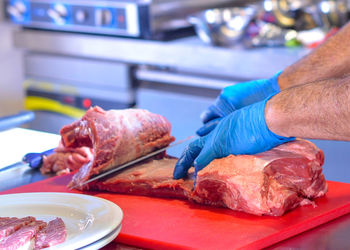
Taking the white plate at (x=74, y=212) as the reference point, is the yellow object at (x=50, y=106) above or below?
below

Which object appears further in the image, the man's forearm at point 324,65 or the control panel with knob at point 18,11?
the control panel with knob at point 18,11

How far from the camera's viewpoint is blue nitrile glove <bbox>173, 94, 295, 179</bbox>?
1.45 metres

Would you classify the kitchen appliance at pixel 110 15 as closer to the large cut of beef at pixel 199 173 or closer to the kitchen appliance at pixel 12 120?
the kitchen appliance at pixel 12 120

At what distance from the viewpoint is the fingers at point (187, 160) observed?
Result: 1.53 meters

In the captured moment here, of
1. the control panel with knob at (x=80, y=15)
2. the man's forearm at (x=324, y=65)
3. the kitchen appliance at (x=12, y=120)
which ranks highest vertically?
the control panel with knob at (x=80, y=15)

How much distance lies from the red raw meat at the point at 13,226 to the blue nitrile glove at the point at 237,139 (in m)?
0.44

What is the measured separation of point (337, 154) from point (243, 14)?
146cm

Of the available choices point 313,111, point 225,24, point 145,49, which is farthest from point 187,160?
point 145,49

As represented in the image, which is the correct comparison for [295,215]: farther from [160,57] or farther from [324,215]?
[160,57]

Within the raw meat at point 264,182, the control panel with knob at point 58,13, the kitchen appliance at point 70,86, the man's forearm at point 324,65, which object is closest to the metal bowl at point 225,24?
the kitchen appliance at point 70,86

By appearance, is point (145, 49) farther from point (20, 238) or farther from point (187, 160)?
point (20, 238)

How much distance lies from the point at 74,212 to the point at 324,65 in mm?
1039

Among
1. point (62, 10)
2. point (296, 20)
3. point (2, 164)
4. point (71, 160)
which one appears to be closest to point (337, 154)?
point (71, 160)

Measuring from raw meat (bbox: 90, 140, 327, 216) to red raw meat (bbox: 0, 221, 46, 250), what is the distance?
1.35 feet
